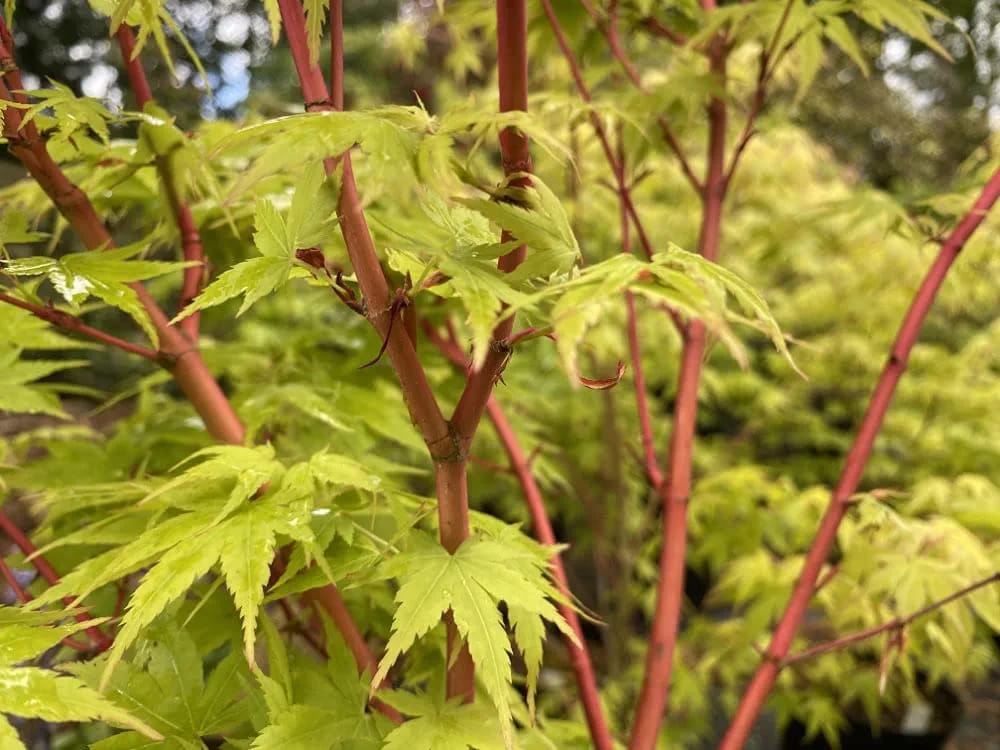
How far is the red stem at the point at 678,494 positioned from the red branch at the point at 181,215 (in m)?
0.57

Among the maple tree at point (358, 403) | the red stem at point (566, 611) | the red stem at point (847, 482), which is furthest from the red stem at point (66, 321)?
the red stem at point (847, 482)

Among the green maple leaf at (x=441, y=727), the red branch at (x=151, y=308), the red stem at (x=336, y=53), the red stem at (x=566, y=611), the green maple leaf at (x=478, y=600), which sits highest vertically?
the red stem at (x=336, y=53)

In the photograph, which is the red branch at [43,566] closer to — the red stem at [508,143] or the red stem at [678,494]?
the red stem at [508,143]

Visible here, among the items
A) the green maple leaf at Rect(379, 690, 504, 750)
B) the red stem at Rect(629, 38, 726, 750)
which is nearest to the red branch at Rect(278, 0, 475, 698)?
the green maple leaf at Rect(379, 690, 504, 750)

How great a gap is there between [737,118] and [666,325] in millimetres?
677

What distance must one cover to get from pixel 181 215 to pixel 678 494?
626mm

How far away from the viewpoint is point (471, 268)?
1.36 ft

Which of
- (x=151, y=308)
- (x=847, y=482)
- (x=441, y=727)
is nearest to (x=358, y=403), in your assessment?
(x=151, y=308)

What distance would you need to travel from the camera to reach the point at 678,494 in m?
0.92

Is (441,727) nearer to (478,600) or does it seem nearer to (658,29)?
(478,600)

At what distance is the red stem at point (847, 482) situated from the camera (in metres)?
0.85

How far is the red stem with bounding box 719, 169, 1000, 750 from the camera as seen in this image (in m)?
0.85

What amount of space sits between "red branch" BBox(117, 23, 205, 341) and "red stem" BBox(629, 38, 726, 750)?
57 centimetres

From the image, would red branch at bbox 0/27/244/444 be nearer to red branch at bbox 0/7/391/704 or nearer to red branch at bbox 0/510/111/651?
red branch at bbox 0/7/391/704
